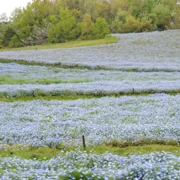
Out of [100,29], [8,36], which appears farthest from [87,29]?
[8,36]

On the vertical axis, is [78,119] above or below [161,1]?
below

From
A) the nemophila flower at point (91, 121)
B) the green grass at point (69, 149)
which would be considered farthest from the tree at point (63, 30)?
the green grass at point (69, 149)

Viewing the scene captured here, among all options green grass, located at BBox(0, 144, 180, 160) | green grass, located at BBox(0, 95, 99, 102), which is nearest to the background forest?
green grass, located at BBox(0, 95, 99, 102)

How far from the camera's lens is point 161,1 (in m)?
113

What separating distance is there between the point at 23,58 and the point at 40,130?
126ft

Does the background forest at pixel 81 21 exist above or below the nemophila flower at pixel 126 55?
above

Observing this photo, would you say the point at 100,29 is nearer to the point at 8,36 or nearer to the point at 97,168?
the point at 8,36

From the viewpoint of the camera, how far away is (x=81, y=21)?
107875mm

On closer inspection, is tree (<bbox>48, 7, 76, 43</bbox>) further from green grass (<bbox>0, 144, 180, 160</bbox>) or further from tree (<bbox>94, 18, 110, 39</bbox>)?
green grass (<bbox>0, 144, 180, 160</bbox>)

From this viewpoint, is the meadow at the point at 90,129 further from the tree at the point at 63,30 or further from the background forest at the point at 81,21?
the background forest at the point at 81,21

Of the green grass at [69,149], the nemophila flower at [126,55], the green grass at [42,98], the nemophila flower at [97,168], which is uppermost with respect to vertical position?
the nemophila flower at [126,55]

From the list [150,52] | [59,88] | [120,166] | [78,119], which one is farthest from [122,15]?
[120,166]

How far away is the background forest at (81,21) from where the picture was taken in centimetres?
9706

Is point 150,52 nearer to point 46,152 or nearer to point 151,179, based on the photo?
point 46,152
